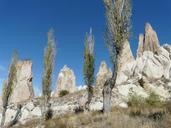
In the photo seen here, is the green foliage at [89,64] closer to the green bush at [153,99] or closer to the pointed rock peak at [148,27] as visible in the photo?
the green bush at [153,99]

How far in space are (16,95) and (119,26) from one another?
57.7 meters

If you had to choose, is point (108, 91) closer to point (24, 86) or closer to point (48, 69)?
point (48, 69)

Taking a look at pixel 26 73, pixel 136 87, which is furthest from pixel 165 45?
pixel 26 73

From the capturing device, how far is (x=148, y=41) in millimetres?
124562

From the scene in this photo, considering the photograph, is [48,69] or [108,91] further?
[48,69]

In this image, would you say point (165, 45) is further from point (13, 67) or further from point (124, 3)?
point (124, 3)

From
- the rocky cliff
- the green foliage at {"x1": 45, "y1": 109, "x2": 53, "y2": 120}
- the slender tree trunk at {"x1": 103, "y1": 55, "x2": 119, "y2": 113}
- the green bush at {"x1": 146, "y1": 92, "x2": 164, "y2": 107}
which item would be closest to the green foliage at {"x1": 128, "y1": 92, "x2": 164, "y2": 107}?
the green bush at {"x1": 146, "y1": 92, "x2": 164, "y2": 107}

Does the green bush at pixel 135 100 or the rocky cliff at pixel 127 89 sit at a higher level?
the rocky cliff at pixel 127 89

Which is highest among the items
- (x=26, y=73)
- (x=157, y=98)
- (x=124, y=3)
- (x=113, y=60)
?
(x=26, y=73)

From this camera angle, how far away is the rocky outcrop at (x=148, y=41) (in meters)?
123

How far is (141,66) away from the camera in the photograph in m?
46.9

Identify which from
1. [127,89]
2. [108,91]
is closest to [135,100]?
[127,89]

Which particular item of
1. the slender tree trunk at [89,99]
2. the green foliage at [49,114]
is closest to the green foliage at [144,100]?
the slender tree trunk at [89,99]

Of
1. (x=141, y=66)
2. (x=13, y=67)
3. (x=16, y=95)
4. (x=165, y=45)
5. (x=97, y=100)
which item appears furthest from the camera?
(x=16, y=95)
